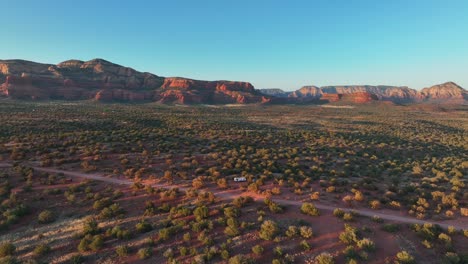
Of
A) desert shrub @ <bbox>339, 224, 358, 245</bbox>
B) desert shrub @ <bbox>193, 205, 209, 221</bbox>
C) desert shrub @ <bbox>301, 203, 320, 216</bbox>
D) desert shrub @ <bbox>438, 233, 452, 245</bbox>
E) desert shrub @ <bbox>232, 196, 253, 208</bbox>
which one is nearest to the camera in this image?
desert shrub @ <bbox>438, 233, 452, 245</bbox>

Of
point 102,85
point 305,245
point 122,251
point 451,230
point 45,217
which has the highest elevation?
point 102,85

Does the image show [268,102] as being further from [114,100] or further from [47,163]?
[47,163]

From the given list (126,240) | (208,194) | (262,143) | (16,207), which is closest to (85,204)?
(16,207)

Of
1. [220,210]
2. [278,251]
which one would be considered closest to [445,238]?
[278,251]

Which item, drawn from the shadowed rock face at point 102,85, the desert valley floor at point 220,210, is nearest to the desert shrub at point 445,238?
the desert valley floor at point 220,210

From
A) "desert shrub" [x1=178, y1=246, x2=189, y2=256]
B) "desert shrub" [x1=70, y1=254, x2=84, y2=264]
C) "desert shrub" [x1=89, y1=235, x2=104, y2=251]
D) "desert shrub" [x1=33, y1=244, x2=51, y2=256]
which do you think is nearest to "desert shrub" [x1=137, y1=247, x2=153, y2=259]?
"desert shrub" [x1=178, y1=246, x2=189, y2=256]

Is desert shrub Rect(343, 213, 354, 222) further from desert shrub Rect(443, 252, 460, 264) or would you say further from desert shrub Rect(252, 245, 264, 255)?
desert shrub Rect(252, 245, 264, 255)

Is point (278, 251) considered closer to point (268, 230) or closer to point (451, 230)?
point (268, 230)
